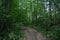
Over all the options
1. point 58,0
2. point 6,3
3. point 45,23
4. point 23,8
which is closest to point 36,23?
point 45,23

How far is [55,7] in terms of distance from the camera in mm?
5664

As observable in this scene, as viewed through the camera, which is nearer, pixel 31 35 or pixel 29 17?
pixel 31 35

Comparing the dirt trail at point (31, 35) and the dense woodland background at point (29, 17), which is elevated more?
the dense woodland background at point (29, 17)

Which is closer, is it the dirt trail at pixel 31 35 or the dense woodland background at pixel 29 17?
the dense woodland background at pixel 29 17

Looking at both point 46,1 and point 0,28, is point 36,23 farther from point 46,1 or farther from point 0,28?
point 0,28

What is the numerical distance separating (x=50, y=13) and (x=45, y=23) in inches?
15.8

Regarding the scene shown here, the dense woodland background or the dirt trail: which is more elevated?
the dense woodland background

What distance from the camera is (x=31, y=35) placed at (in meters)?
4.98

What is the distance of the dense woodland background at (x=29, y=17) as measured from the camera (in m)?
4.68

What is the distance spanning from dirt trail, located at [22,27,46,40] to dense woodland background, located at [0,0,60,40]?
140 mm

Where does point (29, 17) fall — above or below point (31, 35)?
above

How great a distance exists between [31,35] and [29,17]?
924 millimetres

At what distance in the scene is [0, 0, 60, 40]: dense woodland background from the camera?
4.68 m

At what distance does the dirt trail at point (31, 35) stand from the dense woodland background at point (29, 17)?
0.14 meters
